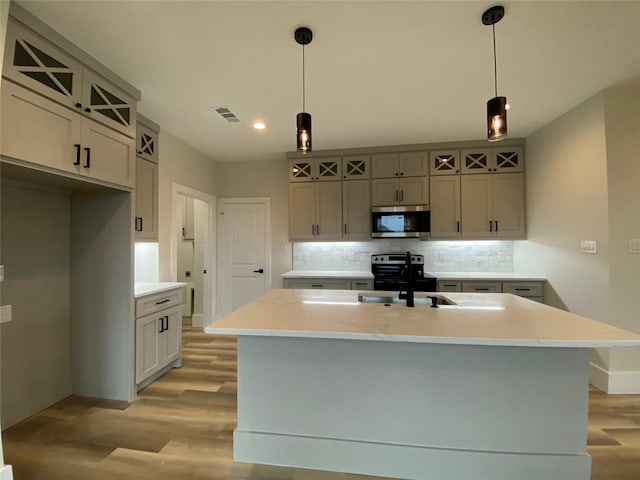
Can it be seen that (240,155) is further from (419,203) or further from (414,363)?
(414,363)

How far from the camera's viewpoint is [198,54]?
213cm

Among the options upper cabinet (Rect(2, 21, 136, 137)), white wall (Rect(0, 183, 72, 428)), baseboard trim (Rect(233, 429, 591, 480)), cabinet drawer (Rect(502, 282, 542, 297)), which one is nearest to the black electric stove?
cabinet drawer (Rect(502, 282, 542, 297))

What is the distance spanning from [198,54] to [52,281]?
222 cm

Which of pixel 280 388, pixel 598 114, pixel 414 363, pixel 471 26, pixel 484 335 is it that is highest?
pixel 471 26

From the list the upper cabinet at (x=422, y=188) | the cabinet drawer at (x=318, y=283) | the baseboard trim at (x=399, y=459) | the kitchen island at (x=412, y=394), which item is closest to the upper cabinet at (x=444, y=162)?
the upper cabinet at (x=422, y=188)

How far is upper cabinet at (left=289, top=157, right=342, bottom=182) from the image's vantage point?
14.1ft

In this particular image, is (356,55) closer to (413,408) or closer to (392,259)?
(413,408)

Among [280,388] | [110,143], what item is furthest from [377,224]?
[110,143]

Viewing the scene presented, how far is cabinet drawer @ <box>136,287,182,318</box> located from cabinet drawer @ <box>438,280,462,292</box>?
120 inches

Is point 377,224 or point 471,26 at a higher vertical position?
point 471,26

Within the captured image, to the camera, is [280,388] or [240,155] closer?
[280,388]

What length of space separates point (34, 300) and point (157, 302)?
0.88 metres

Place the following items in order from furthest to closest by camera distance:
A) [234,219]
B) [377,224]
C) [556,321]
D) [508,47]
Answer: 1. [234,219]
2. [377,224]
3. [508,47]
4. [556,321]

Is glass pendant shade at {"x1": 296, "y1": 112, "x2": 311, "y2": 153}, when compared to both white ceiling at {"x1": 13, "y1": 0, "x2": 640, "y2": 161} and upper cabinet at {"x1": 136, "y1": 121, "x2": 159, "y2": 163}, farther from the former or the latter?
upper cabinet at {"x1": 136, "y1": 121, "x2": 159, "y2": 163}
